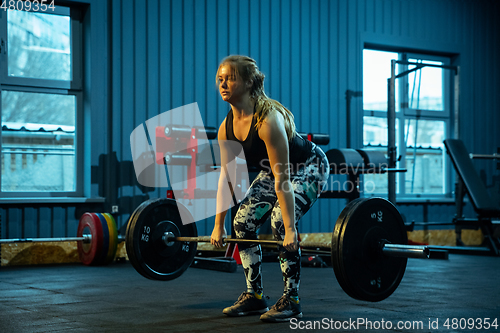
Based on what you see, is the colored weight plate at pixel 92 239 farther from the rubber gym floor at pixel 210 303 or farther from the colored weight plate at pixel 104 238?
the rubber gym floor at pixel 210 303

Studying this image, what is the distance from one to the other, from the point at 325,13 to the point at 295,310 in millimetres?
4448

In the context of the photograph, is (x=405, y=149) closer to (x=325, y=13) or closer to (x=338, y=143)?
(x=338, y=143)

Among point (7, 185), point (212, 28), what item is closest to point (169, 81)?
point (212, 28)

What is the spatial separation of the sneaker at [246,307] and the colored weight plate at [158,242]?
1.51 ft

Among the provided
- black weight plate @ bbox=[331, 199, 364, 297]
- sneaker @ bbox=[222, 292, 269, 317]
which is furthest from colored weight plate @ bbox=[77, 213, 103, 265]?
black weight plate @ bbox=[331, 199, 364, 297]

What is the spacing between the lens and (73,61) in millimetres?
4871

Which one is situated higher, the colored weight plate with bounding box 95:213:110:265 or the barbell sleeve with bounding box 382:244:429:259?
the barbell sleeve with bounding box 382:244:429:259

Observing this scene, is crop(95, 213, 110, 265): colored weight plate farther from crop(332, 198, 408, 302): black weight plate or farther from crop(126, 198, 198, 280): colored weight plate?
crop(332, 198, 408, 302): black weight plate

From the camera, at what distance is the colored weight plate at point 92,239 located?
426 cm

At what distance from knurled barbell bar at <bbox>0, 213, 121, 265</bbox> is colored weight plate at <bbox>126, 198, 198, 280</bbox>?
1747 mm

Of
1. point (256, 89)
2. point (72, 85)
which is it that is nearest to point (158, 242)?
point (256, 89)

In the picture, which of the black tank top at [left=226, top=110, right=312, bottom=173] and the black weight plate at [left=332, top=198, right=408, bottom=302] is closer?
the black weight plate at [left=332, top=198, right=408, bottom=302]

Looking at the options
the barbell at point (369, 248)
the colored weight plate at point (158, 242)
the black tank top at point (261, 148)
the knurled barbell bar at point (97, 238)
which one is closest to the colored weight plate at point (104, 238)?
the knurled barbell bar at point (97, 238)

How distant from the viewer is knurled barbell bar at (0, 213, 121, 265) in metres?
4.27
